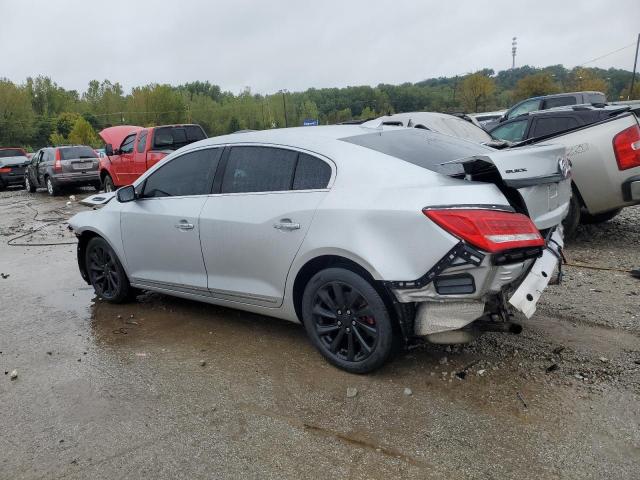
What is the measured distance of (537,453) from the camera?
2.66 m

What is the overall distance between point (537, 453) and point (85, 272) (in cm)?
476

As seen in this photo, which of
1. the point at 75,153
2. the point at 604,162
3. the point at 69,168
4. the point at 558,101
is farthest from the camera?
the point at 75,153

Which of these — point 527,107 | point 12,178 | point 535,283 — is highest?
point 527,107

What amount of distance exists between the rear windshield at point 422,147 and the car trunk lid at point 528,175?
134 millimetres

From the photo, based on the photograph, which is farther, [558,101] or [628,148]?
[558,101]

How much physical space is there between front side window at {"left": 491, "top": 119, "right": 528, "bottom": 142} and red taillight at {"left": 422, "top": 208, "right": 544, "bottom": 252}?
19.1 feet

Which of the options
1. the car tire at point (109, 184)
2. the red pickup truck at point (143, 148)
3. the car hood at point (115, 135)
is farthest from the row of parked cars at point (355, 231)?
the car hood at point (115, 135)

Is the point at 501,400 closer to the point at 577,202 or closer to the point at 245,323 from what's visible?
the point at 245,323

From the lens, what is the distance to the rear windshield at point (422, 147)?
348 centimetres

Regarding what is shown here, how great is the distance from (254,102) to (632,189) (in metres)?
97.1

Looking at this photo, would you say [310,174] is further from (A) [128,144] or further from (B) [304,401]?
(A) [128,144]

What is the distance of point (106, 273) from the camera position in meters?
5.38

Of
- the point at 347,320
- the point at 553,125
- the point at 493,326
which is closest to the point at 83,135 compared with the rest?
the point at 553,125

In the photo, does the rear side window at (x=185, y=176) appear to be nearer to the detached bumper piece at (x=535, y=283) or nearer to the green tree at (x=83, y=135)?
the detached bumper piece at (x=535, y=283)
